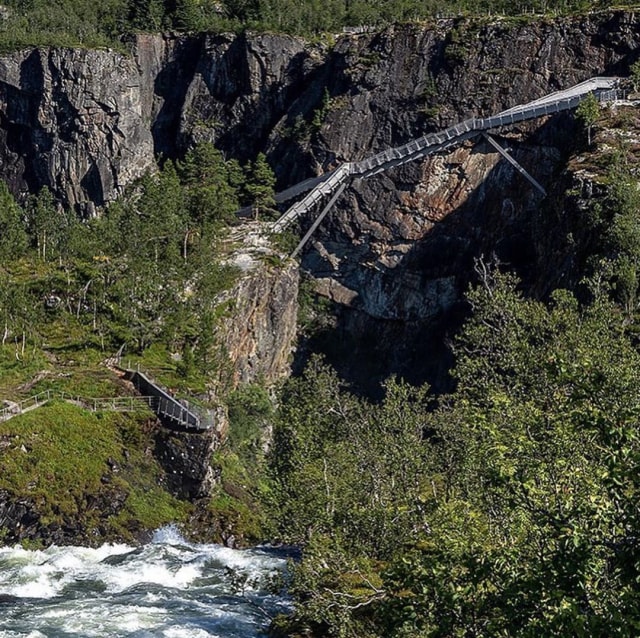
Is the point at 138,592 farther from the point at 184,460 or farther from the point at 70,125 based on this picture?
the point at 70,125

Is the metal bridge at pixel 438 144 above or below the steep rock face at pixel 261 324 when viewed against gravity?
above

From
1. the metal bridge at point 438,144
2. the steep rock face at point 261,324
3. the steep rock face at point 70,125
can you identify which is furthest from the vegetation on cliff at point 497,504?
the steep rock face at point 70,125

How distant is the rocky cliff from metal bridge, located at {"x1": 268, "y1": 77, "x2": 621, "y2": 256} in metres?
2.67

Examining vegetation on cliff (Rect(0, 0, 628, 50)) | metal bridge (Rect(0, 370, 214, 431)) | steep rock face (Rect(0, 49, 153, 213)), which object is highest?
vegetation on cliff (Rect(0, 0, 628, 50))

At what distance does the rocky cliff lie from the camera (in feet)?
276

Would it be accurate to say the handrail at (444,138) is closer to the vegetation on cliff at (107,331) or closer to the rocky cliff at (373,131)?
the rocky cliff at (373,131)

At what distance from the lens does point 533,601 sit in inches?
514

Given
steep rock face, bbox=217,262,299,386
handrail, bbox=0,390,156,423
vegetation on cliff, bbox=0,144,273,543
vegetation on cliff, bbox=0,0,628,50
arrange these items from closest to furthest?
vegetation on cliff, bbox=0,144,273,543 < handrail, bbox=0,390,156,423 < steep rock face, bbox=217,262,299,386 < vegetation on cliff, bbox=0,0,628,50

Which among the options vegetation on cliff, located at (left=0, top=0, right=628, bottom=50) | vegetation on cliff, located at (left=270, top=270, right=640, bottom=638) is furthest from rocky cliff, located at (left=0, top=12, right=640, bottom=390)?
vegetation on cliff, located at (left=270, top=270, right=640, bottom=638)

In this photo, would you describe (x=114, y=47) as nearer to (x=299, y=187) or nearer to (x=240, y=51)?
(x=240, y=51)

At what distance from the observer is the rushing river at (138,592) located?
3044 cm

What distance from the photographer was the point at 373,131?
91500mm

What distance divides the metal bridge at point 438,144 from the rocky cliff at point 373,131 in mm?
2673

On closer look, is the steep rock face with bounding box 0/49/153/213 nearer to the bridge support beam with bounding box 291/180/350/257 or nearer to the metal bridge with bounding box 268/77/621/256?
the metal bridge with bounding box 268/77/621/256
